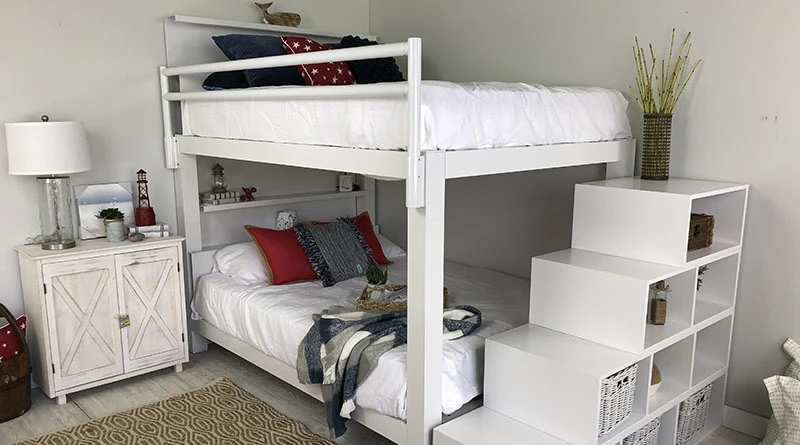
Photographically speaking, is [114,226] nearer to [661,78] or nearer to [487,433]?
[487,433]

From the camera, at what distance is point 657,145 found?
8.27ft

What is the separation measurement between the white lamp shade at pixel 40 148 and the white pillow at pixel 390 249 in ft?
5.51

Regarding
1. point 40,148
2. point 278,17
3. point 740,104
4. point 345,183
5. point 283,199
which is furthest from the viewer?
point 345,183

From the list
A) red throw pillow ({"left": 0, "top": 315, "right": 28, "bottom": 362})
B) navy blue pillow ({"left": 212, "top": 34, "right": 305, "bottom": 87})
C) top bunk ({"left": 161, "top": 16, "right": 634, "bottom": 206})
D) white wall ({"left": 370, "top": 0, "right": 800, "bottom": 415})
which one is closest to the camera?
top bunk ({"left": 161, "top": 16, "right": 634, "bottom": 206})

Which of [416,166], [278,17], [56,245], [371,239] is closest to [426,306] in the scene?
[416,166]

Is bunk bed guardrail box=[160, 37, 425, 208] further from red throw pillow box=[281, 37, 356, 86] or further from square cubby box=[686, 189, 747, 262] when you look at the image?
square cubby box=[686, 189, 747, 262]

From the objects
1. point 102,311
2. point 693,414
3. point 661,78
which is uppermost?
point 661,78

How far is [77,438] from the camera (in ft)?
8.23

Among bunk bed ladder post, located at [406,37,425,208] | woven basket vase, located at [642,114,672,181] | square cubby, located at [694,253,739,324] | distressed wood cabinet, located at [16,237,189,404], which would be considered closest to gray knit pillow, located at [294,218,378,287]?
distressed wood cabinet, located at [16,237,189,404]

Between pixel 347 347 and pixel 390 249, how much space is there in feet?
4.93

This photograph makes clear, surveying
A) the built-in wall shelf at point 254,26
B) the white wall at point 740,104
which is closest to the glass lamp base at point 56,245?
the built-in wall shelf at point 254,26

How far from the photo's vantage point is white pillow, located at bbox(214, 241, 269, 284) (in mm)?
3133

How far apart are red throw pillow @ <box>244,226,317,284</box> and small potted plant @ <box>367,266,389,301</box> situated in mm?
542

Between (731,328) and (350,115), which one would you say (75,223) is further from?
(731,328)
